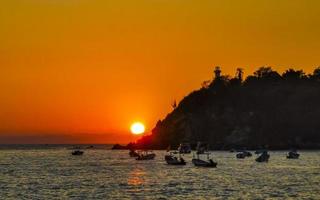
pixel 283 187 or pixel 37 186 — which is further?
pixel 37 186

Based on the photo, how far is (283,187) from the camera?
93125mm

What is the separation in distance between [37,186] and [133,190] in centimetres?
1648

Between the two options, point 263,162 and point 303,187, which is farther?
point 263,162

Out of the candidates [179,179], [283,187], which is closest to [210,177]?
[179,179]

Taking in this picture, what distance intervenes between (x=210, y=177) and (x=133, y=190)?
2659 centimetres

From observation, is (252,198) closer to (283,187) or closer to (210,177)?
(283,187)

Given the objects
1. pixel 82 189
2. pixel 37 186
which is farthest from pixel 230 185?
pixel 37 186

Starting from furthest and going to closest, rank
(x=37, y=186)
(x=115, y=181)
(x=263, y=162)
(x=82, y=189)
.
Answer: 1. (x=263, y=162)
2. (x=115, y=181)
3. (x=37, y=186)
4. (x=82, y=189)

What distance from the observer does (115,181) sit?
110938mm

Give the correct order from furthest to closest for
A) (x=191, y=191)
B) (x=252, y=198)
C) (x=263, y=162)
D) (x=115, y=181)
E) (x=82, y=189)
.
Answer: (x=263, y=162) → (x=115, y=181) → (x=82, y=189) → (x=191, y=191) → (x=252, y=198)

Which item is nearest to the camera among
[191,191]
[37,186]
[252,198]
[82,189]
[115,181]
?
[252,198]

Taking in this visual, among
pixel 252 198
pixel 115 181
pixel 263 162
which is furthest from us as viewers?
pixel 263 162

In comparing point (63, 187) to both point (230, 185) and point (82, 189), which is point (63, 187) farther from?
point (230, 185)

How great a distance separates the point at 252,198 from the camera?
7788 cm
